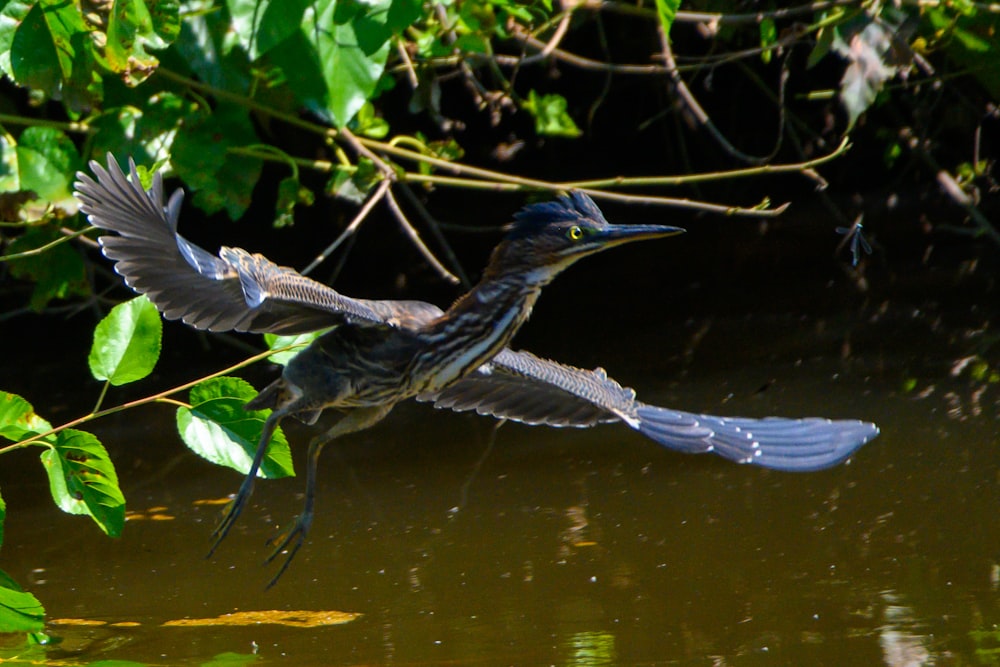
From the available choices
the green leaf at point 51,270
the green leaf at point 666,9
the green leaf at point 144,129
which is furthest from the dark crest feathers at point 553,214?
the green leaf at point 51,270

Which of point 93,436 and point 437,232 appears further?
point 437,232

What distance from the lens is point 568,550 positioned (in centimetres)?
400

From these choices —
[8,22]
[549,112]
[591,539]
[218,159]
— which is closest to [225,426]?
[591,539]

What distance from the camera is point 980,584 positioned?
3.49m

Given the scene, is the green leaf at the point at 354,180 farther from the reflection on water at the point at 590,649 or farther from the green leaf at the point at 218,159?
the reflection on water at the point at 590,649

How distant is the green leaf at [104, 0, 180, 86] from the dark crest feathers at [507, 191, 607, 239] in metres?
1.26

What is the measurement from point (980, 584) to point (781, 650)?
0.68 metres

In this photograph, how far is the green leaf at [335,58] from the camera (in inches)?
161

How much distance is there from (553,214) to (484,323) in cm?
34

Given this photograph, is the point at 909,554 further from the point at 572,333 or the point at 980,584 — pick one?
the point at 572,333

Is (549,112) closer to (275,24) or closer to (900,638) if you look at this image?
(275,24)

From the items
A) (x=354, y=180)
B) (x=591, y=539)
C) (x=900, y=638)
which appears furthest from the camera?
(x=354, y=180)

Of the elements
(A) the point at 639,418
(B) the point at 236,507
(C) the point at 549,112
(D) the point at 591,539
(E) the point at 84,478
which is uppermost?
(C) the point at 549,112

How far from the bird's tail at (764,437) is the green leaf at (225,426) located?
106 centimetres
